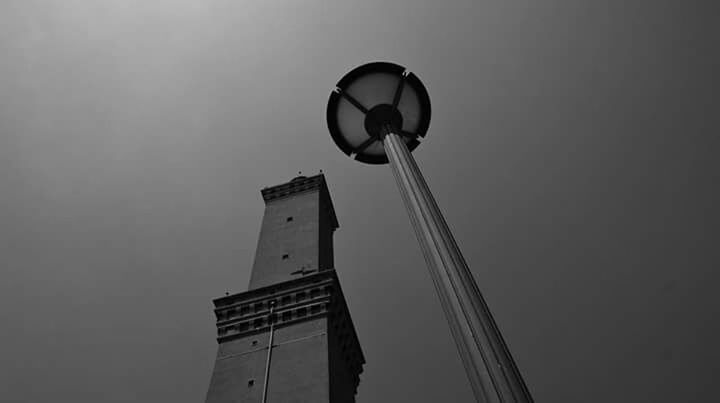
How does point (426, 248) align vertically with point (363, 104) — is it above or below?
below

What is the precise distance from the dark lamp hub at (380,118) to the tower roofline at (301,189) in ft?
64.4

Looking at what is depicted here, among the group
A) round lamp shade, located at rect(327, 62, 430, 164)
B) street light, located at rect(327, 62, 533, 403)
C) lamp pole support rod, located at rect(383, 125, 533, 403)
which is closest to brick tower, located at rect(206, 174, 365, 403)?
round lamp shade, located at rect(327, 62, 430, 164)

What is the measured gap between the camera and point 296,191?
27.2 metres

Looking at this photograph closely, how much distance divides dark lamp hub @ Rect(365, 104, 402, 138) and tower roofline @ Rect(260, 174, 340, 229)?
19.6m

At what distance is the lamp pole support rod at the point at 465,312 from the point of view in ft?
10.4

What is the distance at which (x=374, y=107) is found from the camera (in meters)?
7.38

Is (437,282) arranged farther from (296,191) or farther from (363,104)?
(296,191)

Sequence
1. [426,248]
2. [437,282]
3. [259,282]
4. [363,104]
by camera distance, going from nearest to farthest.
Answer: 1. [437,282]
2. [426,248]
3. [363,104]
4. [259,282]

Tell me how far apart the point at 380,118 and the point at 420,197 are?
268 centimetres

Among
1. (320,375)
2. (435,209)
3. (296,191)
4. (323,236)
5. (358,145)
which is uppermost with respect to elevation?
(296,191)

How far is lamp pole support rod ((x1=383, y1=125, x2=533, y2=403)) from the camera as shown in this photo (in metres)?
3.18

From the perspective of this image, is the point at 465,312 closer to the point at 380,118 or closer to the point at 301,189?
the point at 380,118

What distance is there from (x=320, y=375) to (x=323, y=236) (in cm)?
951

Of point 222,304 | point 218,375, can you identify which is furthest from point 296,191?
point 218,375
